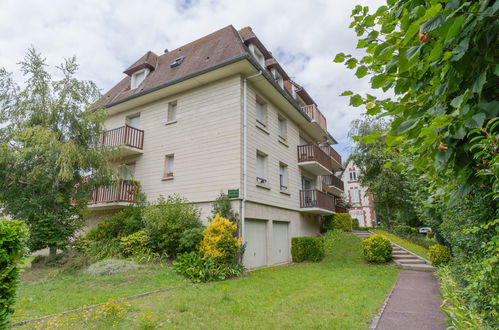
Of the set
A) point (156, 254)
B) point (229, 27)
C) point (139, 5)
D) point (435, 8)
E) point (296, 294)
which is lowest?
point (296, 294)

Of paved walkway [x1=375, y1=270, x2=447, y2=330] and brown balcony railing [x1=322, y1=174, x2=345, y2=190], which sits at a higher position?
brown balcony railing [x1=322, y1=174, x2=345, y2=190]

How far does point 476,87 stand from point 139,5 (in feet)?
28.9

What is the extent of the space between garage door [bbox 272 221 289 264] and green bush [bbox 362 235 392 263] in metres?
3.83

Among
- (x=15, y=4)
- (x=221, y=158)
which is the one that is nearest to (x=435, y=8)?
(x=15, y=4)

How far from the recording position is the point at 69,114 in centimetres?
1131

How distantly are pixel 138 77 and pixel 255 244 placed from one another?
12.0 metres

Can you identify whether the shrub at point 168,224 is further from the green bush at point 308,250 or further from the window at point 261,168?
the green bush at point 308,250

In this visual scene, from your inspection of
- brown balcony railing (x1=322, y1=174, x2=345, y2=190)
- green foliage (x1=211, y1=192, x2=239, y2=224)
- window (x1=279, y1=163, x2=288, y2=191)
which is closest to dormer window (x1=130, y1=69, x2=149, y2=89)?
window (x1=279, y1=163, x2=288, y2=191)

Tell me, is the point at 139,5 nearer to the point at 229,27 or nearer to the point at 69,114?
the point at 69,114

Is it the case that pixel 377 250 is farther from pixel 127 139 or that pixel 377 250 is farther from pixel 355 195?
pixel 355 195

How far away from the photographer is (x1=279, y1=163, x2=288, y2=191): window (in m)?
14.9

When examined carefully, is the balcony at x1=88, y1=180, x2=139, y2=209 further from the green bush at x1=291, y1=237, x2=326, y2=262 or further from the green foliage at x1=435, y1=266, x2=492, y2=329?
the green foliage at x1=435, y1=266, x2=492, y2=329

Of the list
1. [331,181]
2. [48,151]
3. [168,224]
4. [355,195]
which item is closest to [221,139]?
[168,224]

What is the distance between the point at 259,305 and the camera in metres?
5.84
